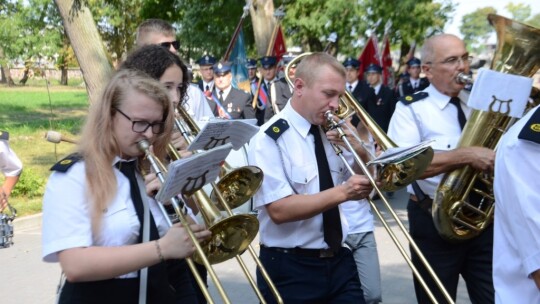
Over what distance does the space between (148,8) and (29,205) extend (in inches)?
728

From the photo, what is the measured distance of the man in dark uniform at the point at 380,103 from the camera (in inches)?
507

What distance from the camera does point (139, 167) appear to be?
301 cm

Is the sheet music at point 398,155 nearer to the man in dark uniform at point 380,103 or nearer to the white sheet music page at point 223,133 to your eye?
the white sheet music page at point 223,133

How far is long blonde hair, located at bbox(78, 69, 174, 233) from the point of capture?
2756mm

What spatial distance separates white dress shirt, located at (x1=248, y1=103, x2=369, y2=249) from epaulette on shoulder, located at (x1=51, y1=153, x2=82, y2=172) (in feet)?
3.69

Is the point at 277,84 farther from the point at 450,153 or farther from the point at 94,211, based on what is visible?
the point at 94,211

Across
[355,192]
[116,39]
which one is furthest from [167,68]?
[116,39]

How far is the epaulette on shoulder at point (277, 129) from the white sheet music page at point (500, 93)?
3.29 ft

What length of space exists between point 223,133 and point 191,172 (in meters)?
0.86

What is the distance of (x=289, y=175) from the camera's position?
3.79 m

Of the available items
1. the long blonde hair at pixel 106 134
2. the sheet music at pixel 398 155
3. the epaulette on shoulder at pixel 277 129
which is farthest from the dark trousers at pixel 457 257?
the long blonde hair at pixel 106 134

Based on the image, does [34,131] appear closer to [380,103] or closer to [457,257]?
[380,103]

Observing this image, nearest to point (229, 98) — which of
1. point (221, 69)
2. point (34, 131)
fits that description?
point (221, 69)

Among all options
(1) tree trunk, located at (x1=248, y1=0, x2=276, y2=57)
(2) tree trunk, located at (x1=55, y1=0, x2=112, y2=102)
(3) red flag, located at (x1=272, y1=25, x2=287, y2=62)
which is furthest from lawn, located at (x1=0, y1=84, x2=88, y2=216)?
(1) tree trunk, located at (x1=248, y1=0, x2=276, y2=57)
